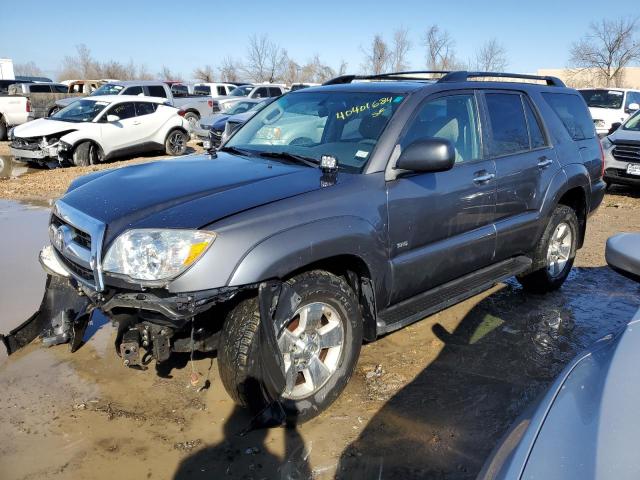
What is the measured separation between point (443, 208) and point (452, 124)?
2.31ft

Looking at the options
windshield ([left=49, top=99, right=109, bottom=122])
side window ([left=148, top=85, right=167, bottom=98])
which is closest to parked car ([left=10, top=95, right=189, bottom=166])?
windshield ([left=49, top=99, right=109, bottom=122])

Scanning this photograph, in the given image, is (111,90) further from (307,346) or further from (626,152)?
(307,346)

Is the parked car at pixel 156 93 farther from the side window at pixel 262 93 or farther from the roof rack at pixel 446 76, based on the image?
the roof rack at pixel 446 76

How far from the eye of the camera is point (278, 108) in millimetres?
4375

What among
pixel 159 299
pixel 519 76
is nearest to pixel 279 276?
pixel 159 299

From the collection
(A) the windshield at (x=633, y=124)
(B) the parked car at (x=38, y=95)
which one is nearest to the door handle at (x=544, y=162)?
(A) the windshield at (x=633, y=124)

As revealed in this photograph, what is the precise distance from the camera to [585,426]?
1.52m

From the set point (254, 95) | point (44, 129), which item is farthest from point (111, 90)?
point (44, 129)

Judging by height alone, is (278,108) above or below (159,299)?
above

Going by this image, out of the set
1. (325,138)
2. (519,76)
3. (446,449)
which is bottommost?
(446,449)

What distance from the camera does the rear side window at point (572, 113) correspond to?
5012 mm

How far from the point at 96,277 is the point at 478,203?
2.58m

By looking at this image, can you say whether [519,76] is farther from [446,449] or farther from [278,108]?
[446,449]

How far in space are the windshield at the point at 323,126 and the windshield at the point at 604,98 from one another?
15.4m
